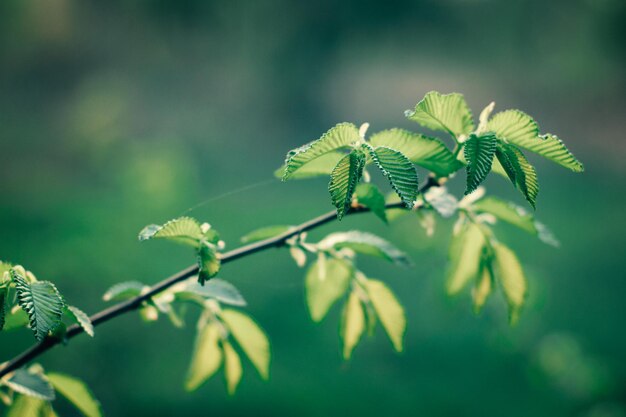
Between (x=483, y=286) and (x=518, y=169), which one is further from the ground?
(x=518, y=169)

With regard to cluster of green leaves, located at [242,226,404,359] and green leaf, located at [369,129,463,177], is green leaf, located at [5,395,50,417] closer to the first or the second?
cluster of green leaves, located at [242,226,404,359]

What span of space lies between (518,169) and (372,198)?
0.12m

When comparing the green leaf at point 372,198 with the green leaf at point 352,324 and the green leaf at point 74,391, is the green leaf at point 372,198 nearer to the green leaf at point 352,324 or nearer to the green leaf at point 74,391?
the green leaf at point 352,324

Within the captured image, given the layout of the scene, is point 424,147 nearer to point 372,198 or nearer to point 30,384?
point 372,198

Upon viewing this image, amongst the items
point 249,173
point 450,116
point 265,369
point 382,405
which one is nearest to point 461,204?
point 450,116

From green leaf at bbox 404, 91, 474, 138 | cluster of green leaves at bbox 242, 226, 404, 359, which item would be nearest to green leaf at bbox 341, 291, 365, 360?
cluster of green leaves at bbox 242, 226, 404, 359

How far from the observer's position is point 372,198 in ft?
1.52

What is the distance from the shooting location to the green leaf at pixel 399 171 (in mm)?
388

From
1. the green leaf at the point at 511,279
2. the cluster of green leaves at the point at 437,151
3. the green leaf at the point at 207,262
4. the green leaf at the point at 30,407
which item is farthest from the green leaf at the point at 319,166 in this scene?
the green leaf at the point at 30,407

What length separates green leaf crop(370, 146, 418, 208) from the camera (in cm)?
39

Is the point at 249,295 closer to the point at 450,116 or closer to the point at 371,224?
the point at 371,224

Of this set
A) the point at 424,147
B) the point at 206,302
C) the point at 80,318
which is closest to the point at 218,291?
the point at 206,302

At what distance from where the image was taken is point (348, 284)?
59cm

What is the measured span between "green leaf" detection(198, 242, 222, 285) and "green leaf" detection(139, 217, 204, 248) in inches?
0.5
